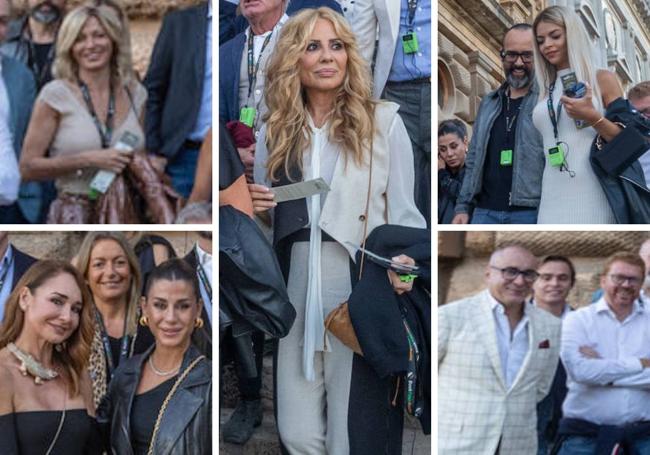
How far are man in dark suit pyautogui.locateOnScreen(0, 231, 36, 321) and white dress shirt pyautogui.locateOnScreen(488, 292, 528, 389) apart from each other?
7.05 feet

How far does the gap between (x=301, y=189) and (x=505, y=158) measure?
3.17 ft

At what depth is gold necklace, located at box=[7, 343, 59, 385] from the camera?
4465 millimetres

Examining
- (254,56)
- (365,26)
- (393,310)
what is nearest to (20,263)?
(254,56)

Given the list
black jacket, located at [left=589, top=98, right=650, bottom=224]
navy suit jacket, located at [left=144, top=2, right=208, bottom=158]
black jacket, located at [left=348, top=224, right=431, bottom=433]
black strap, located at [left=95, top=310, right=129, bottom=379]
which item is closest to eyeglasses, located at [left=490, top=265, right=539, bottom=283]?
black jacket, located at [left=348, top=224, right=431, bottom=433]

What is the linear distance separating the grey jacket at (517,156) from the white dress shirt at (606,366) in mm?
609

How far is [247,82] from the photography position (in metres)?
4.72

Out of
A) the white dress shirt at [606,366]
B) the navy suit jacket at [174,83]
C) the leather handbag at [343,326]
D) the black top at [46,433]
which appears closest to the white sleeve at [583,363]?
the white dress shirt at [606,366]

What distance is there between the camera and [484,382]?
4.56 metres

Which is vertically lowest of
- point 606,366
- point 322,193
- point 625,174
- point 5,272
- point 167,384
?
point 167,384

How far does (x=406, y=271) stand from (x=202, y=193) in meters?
1.01

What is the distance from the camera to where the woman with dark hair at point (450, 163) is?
4.68 meters

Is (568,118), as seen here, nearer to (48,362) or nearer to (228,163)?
(228,163)

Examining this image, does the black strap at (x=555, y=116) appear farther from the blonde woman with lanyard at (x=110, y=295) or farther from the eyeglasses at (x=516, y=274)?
the blonde woman with lanyard at (x=110, y=295)

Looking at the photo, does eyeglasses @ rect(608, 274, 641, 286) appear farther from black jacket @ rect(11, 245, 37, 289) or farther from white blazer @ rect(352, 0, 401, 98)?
black jacket @ rect(11, 245, 37, 289)
